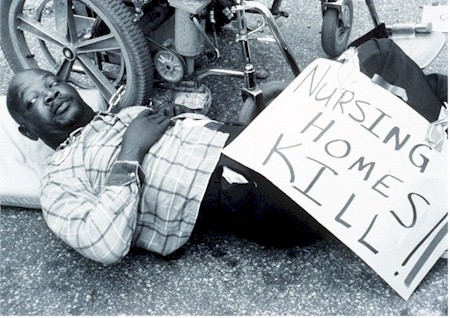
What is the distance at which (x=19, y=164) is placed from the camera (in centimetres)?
267

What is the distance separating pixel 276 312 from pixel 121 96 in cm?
128

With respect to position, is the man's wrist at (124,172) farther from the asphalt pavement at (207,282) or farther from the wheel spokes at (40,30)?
the wheel spokes at (40,30)

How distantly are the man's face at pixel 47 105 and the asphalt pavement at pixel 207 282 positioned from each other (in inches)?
18.5

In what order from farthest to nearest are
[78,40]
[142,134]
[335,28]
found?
[335,28]
[78,40]
[142,134]

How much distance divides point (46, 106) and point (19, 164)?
477mm

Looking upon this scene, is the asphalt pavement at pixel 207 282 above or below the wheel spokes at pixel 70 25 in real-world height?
below

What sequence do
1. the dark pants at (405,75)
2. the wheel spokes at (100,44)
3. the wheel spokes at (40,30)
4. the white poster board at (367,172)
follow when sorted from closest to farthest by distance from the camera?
the white poster board at (367,172), the dark pants at (405,75), the wheel spokes at (100,44), the wheel spokes at (40,30)

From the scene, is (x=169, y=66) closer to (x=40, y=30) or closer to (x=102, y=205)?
(x=40, y=30)

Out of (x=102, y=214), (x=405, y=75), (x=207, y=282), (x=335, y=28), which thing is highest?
(x=405, y=75)

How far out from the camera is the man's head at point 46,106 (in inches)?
91.5

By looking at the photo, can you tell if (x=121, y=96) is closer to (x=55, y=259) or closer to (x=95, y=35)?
(x=95, y=35)

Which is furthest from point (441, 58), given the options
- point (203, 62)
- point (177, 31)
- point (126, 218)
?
point (126, 218)

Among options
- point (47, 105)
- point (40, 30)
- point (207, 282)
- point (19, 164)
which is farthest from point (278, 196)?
point (40, 30)

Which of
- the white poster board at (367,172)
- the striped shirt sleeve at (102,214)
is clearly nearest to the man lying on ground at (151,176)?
the striped shirt sleeve at (102,214)
